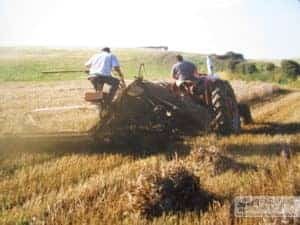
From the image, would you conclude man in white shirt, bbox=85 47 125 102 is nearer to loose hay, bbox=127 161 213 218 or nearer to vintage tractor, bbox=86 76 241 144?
→ vintage tractor, bbox=86 76 241 144

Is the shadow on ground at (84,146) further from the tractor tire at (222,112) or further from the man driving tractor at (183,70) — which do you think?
the man driving tractor at (183,70)

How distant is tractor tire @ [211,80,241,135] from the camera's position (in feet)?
24.5

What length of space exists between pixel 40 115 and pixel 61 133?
5.14 feet

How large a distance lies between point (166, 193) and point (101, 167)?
142 cm

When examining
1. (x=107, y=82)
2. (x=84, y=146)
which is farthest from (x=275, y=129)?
(x=84, y=146)

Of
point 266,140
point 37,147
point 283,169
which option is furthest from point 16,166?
point 266,140

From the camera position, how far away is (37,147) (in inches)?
239

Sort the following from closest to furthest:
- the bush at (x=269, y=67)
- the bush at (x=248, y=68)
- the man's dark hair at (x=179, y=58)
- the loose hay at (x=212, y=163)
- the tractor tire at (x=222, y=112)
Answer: the loose hay at (x=212, y=163) → the tractor tire at (x=222, y=112) → the man's dark hair at (x=179, y=58) → the bush at (x=248, y=68) → the bush at (x=269, y=67)

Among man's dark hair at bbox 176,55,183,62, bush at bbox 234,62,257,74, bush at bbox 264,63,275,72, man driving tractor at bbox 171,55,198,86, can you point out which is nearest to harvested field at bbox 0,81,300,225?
man driving tractor at bbox 171,55,198,86

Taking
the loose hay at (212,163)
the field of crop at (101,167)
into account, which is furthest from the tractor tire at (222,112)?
the loose hay at (212,163)

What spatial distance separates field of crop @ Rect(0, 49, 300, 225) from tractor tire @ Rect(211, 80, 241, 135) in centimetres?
20

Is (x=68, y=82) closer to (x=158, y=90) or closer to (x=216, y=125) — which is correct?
(x=158, y=90)

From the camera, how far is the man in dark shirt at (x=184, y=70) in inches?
302

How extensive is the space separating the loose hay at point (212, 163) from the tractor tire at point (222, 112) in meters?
2.03
